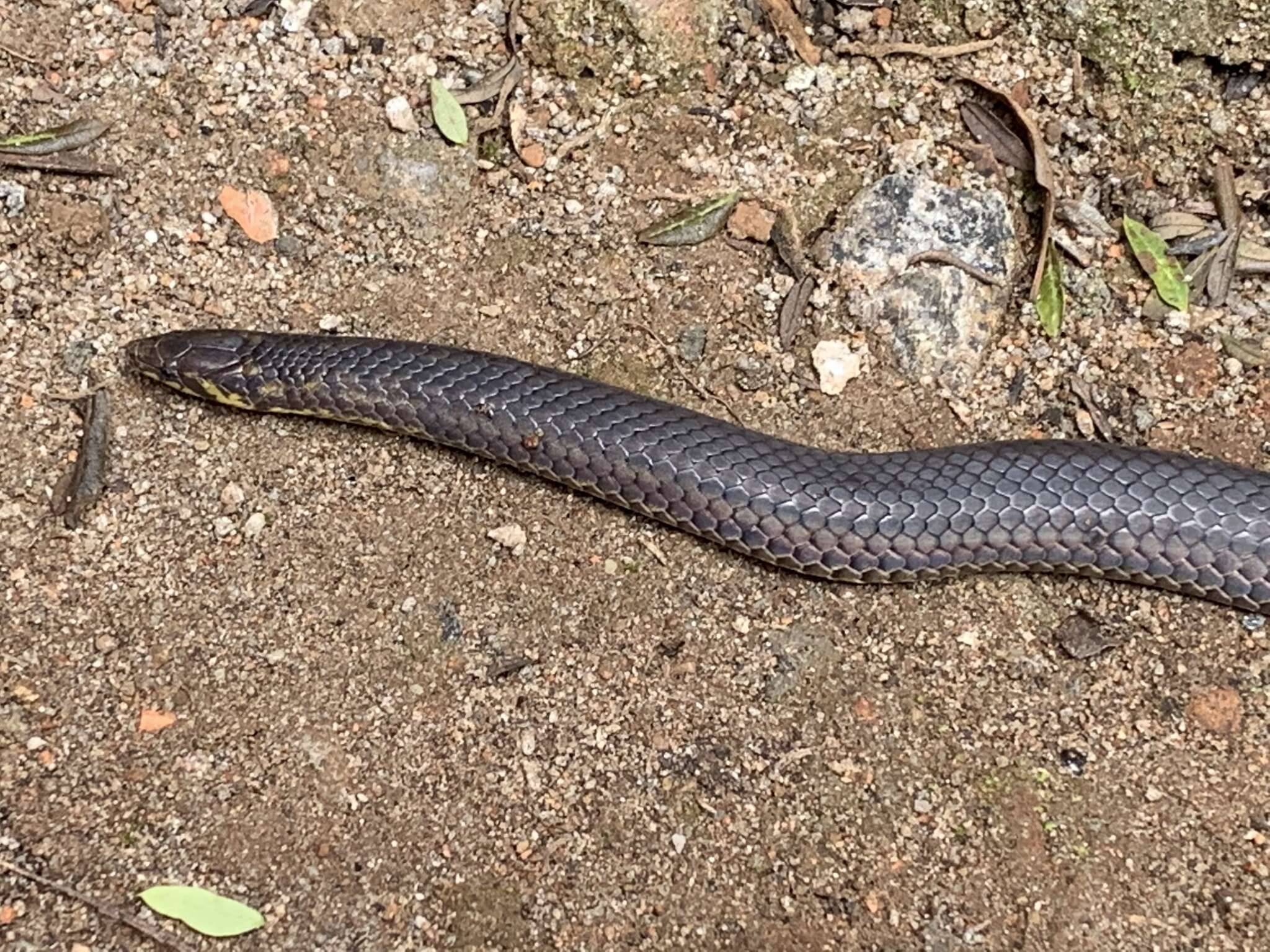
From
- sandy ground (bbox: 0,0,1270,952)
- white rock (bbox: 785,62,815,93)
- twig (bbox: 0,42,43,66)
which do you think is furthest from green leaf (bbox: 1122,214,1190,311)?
twig (bbox: 0,42,43,66)

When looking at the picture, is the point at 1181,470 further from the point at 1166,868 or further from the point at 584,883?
the point at 584,883

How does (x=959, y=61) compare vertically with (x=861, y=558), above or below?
above

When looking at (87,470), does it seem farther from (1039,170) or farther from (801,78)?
(1039,170)

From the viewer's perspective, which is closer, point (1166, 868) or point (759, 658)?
point (1166, 868)

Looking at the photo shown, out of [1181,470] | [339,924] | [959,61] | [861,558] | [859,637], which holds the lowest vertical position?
[339,924]

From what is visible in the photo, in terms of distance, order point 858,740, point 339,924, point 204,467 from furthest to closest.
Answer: point 204,467
point 858,740
point 339,924

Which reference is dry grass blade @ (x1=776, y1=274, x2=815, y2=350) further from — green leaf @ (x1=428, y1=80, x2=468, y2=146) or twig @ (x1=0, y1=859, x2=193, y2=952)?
twig @ (x1=0, y1=859, x2=193, y2=952)

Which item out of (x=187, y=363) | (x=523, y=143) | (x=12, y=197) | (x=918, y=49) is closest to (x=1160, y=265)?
(x=918, y=49)

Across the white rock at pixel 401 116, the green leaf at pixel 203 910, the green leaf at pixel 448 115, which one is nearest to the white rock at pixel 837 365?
the green leaf at pixel 448 115

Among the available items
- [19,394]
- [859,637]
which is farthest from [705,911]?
[19,394]
